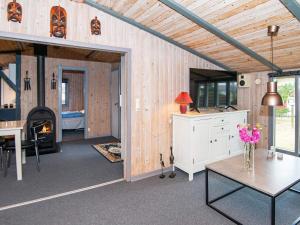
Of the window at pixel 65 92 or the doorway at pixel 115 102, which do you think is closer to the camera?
the doorway at pixel 115 102

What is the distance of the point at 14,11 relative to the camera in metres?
2.22

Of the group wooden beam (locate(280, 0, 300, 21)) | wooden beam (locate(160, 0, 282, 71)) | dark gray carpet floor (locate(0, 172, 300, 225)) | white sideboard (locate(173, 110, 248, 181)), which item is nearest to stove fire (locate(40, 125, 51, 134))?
dark gray carpet floor (locate(0, 172, 300, 225))

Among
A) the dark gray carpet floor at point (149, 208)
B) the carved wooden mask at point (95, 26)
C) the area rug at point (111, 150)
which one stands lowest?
the dark gray carpet floor at point (149, 208)

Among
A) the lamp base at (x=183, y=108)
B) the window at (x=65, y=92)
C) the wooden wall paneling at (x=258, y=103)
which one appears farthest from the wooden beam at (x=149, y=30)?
the window at (x=65, y=92)

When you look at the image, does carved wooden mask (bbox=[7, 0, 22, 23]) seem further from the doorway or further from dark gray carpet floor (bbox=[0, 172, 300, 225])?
the doorway

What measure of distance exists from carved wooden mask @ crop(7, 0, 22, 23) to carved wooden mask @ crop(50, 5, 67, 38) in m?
0.34

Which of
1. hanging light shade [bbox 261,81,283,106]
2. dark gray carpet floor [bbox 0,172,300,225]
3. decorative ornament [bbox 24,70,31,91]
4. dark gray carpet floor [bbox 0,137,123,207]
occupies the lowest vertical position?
dark gray carpet floor [bbox 0,172,300,225]

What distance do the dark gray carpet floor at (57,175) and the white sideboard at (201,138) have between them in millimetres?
1126

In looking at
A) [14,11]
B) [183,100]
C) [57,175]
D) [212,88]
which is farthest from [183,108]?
[14,11]

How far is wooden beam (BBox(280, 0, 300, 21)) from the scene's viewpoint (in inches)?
76.8

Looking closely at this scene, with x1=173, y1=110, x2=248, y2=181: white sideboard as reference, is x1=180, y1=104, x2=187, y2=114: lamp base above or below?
above

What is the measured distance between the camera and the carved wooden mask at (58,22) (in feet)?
8.05

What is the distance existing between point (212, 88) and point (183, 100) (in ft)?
2.96

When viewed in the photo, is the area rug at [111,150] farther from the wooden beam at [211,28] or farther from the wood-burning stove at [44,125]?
the wooden beam at [211,28]
